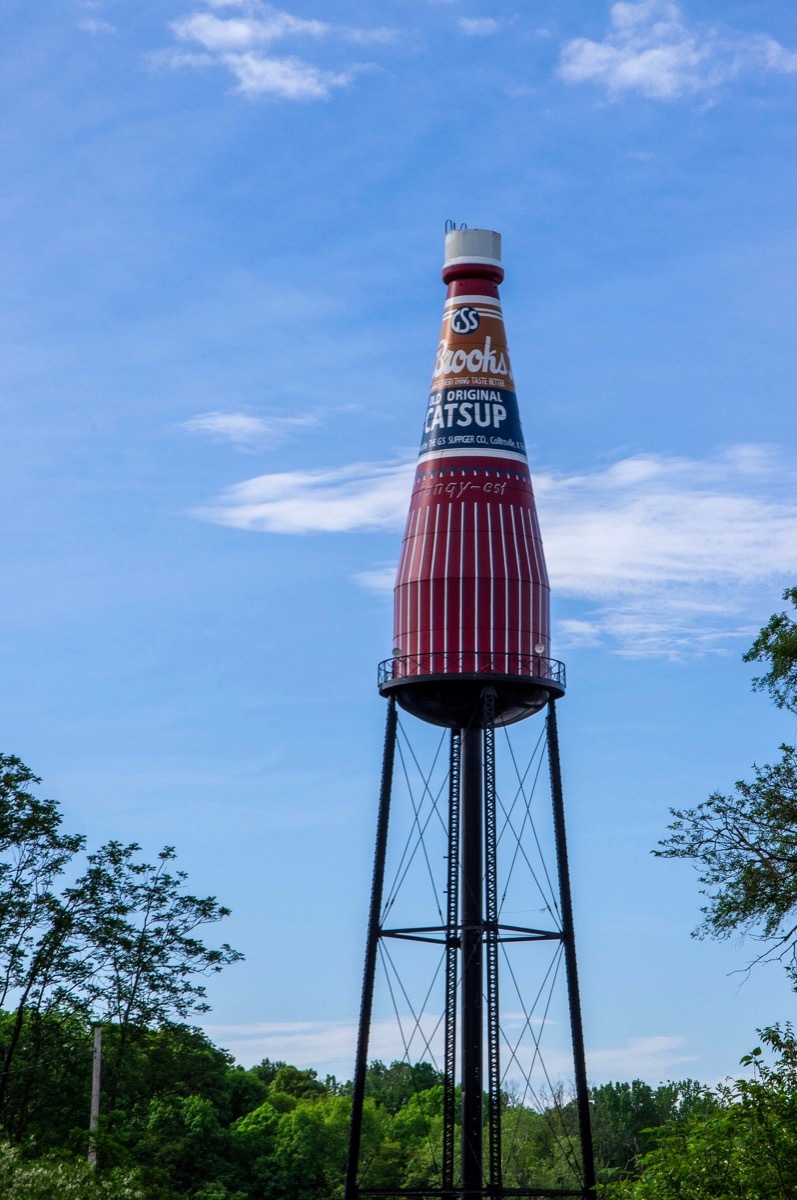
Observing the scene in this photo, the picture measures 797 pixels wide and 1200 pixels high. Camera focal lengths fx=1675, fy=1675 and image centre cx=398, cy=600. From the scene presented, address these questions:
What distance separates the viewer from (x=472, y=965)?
35.3 m

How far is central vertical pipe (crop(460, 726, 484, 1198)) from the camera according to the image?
35.2 metres

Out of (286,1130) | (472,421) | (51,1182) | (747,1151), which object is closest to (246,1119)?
(286,1130)

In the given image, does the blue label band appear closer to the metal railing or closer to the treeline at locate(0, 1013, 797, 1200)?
the metal railing

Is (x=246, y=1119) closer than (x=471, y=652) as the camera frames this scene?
No

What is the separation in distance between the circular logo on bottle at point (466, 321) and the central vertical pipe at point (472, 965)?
9009 mm

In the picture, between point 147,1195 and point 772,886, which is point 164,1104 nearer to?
point 147,1195

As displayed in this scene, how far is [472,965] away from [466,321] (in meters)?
14.2

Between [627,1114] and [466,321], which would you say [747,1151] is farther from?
[627,1114]

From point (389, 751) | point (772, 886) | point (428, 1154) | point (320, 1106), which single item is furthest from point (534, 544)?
point (320, 1106)

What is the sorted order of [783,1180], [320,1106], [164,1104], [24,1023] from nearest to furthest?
[783,1180]
[24,1023]
[164,1104]
[320,1106]

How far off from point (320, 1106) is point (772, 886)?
54.2 meters

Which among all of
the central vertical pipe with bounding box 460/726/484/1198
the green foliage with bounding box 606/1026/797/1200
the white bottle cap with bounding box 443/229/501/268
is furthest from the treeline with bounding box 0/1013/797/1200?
the white bottle cap with bounding box 443/229/501/268

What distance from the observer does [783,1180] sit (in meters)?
19.7

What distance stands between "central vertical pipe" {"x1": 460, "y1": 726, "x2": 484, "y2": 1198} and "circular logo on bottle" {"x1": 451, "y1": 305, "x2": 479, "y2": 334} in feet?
29.6
